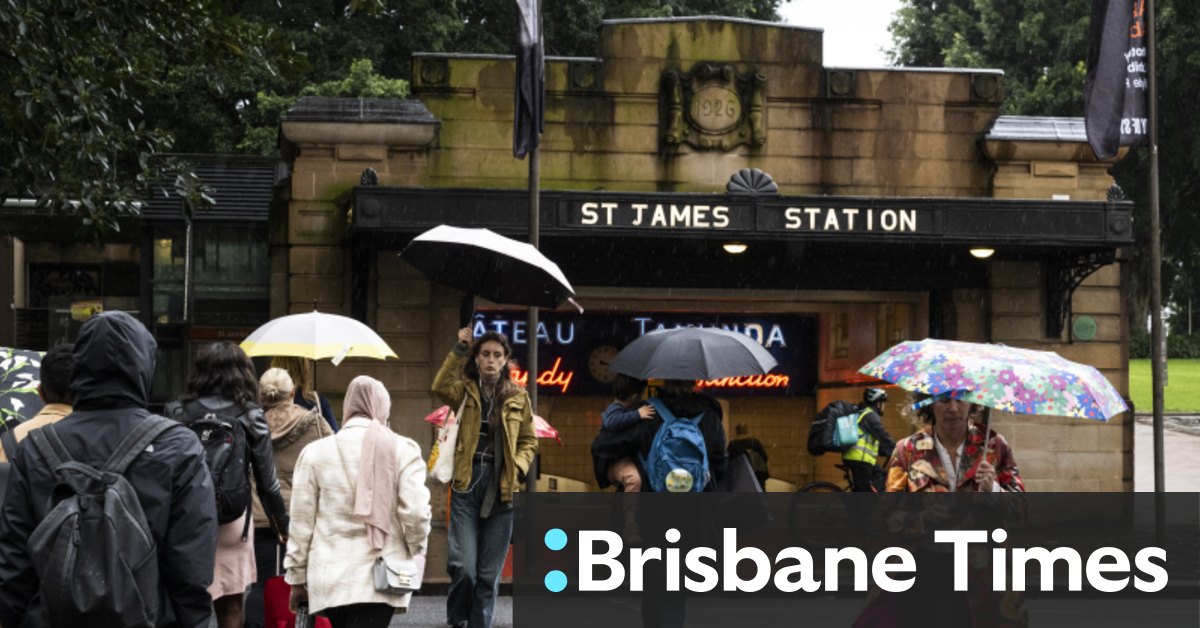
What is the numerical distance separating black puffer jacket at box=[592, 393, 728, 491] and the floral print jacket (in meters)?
1.70

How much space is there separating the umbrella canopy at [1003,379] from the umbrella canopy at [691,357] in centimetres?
169

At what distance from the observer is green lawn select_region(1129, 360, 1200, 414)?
166 feet

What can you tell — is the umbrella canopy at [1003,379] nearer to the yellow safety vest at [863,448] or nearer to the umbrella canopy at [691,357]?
the umbrella canopy at [691,357]

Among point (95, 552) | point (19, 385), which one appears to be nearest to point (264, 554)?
point (19, 385)

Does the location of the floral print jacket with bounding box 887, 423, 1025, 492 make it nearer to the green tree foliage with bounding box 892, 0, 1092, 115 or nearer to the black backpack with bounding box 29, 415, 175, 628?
the black backpack with bounding box 29, 415, 175, 628

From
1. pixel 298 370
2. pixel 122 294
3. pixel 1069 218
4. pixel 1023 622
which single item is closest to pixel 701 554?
pixel 1023 622

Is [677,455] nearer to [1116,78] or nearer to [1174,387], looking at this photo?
[1116,78]

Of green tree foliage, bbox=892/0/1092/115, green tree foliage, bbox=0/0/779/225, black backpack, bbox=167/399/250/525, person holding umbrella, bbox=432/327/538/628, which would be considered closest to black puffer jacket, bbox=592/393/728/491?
person holding umbrella, bbox=432/327/538/628

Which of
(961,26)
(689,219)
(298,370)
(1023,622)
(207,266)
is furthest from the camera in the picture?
(961,26)

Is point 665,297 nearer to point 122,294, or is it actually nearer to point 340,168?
point 340,168

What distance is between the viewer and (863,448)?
1866 centimetres

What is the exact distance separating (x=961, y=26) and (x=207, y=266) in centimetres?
3108

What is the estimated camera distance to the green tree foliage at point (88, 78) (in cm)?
1424

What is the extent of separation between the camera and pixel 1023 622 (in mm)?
8359
